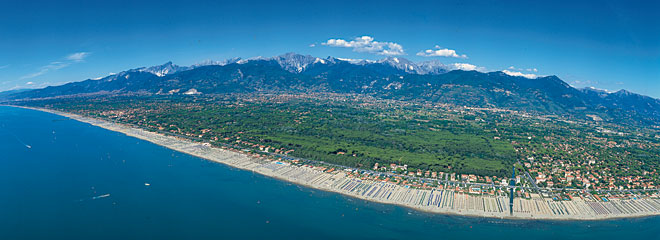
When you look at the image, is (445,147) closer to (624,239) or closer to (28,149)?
(624,239)

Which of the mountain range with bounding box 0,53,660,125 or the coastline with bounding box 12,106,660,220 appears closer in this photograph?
the coastline with bounding box 12,106,660,220

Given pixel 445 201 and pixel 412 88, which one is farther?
pixel 412 88

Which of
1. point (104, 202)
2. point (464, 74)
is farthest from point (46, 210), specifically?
point (464, 74)

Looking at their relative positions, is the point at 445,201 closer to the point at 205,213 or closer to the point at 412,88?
the point at 205,213

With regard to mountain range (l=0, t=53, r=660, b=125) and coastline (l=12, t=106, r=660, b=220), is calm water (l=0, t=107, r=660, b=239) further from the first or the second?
mountain range (l=0, t=53, r=660, b=125)

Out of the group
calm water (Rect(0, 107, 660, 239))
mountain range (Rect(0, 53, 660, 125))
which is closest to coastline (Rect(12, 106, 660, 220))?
calm water (Rect(0, 107, 660, 239))

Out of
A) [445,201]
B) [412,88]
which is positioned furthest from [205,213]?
[412,88]
